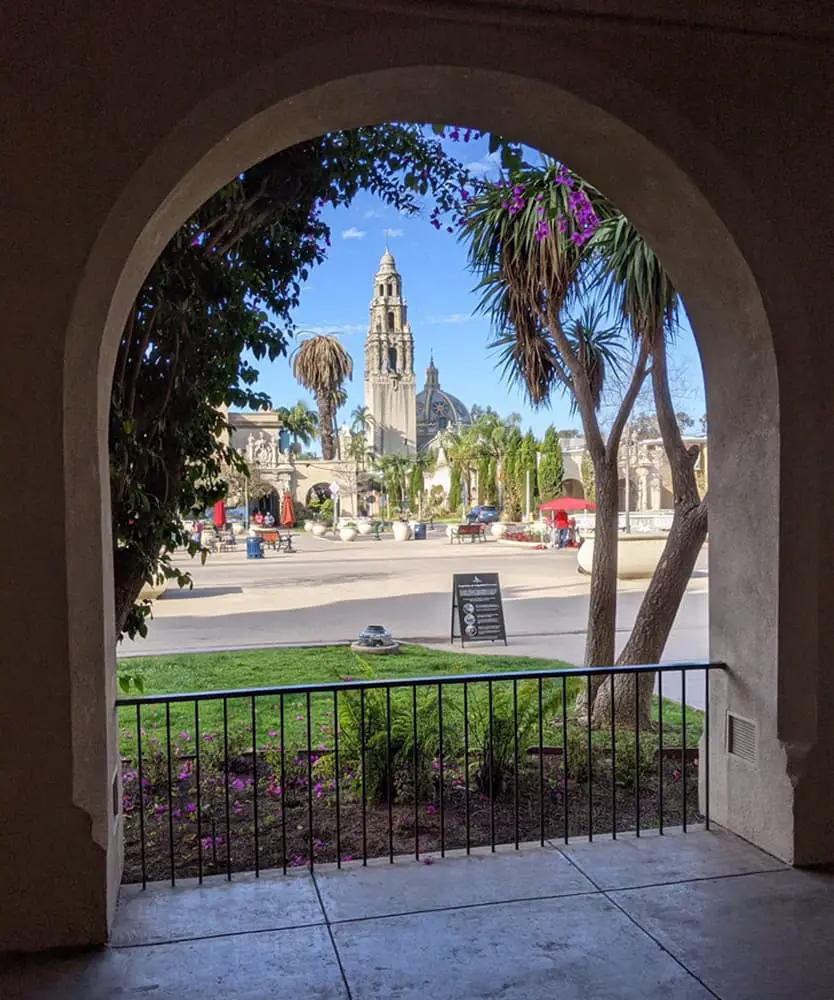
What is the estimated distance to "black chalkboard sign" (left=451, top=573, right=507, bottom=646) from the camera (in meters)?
10.0

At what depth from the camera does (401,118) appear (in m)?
3.68

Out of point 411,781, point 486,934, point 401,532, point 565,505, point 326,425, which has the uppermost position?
point 326,425

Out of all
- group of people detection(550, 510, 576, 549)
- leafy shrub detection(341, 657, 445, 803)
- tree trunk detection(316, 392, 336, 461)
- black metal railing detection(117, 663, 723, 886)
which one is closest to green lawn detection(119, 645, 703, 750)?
black metal railing detection(117, 663, 723, 886)

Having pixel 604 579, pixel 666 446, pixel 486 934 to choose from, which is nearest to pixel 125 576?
pixel 486 934

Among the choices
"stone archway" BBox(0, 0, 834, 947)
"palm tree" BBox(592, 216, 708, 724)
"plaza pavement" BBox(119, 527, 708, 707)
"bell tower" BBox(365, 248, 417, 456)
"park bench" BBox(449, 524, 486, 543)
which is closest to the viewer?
"stone archway" BBox(0, 0, 834, 947)

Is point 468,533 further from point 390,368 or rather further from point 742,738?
point 390,368

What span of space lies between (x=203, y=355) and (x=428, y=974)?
2929 millimetres

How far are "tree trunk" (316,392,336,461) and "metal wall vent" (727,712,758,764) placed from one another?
42031mm

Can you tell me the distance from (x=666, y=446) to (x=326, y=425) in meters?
41.7

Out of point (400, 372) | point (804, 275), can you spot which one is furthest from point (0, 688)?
point (400, 372)

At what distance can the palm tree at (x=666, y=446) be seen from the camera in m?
5.61

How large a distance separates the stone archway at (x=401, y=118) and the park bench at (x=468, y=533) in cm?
2685

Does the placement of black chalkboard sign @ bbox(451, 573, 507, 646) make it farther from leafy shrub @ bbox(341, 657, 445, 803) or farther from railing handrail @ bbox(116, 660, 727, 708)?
railing handrail @ bbox(116, 660, 727, 708)

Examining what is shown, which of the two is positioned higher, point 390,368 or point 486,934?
point 390,368
